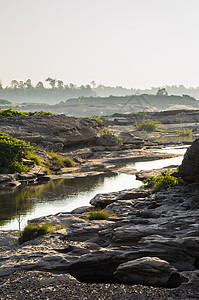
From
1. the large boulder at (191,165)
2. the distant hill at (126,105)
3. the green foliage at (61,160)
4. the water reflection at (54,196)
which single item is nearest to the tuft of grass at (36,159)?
the green foliage at (61,160)

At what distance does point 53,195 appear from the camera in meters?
19.3

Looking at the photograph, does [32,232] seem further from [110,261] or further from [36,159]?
[36,159]

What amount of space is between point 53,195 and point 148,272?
12.3 metres

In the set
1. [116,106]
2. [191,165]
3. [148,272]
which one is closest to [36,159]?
[191,165]

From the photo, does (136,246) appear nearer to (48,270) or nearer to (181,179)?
(48,270)

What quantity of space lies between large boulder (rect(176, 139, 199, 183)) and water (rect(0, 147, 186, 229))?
18.1 feet

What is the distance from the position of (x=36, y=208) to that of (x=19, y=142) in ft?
31.7

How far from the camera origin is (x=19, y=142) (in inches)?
1002

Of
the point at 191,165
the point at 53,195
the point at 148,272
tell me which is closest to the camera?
the point at 148,272

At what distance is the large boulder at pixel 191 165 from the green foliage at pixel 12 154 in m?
12.9

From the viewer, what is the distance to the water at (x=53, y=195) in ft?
51.3

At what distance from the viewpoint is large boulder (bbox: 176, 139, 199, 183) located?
1301 centimetres

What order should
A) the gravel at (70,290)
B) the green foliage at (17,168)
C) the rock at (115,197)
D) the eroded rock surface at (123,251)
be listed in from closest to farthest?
the gravel at (70,290)
the eroded rock surface at (123,251)
the rock at (115,197)
the green foliage at (17,168)

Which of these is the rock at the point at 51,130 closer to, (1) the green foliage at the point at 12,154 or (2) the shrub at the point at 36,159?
(2) the shrub at the point at 36,159
